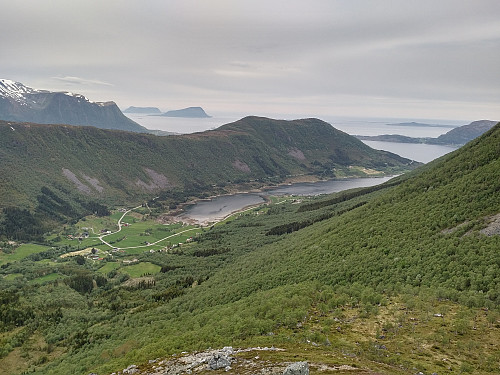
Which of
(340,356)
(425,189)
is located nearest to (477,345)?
(340,356)

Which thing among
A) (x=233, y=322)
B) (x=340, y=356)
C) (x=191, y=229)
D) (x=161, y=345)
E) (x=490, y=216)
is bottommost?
(x=191, y=229)

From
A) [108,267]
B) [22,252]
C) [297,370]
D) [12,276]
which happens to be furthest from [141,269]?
[297,370]

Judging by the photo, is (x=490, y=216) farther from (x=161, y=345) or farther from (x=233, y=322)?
(x=161, y=345)

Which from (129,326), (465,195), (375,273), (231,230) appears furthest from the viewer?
(231,230)

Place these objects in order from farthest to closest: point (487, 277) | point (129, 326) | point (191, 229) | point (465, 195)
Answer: point (191, 229)
point (129, 326)
point (465, 195)
point (487, 277)

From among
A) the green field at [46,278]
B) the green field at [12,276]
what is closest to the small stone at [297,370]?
the green field at [46,278]
